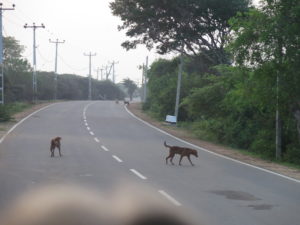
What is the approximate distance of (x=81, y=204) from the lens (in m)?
10.1

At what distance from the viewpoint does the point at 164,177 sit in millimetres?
14273

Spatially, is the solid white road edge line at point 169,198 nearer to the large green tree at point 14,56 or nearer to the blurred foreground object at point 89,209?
the blurred foreground object at point 89,209

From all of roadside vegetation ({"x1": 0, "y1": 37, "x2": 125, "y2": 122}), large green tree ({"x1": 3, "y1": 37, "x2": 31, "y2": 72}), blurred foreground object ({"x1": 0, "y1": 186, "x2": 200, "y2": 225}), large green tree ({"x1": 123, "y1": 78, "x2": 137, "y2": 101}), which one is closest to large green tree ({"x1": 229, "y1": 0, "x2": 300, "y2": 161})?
blurred foreground object ({"x1": 0, "y1": 186, "x2": 200, "y2": 225})

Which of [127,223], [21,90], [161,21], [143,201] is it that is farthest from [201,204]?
[21,90]

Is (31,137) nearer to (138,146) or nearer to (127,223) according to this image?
(138,146)

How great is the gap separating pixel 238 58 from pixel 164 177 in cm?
834

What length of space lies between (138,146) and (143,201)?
44.0 ft

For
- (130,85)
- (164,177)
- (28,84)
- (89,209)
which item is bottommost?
(164,177)

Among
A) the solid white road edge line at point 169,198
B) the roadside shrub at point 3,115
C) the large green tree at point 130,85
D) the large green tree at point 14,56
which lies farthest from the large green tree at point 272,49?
the large green tree at point 130,85

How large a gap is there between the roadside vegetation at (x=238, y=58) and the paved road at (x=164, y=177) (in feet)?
11.7

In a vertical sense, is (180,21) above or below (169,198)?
above

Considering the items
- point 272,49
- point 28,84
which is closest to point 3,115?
point 272,49

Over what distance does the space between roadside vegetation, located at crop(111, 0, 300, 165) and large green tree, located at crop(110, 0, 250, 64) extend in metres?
0.06

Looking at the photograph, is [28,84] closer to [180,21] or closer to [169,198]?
[180,21]
